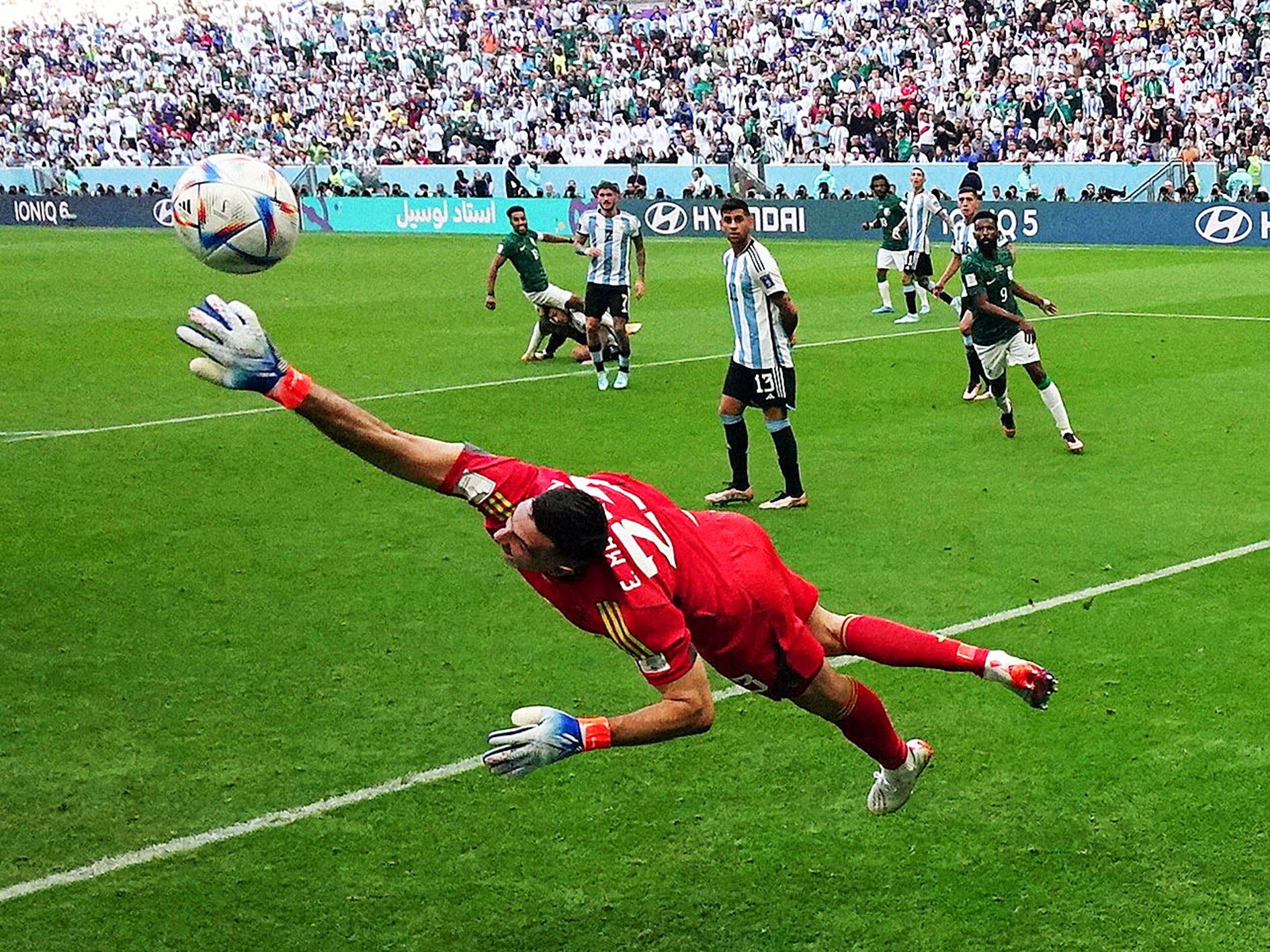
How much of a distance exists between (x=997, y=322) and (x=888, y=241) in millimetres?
10592

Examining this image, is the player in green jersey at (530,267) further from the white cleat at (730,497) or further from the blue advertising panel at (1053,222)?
the blue advertising panel at (1053,222)

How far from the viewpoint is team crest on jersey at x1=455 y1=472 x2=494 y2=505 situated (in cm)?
521

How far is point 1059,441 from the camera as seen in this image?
13.8m

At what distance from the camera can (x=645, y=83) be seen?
50.5 meters

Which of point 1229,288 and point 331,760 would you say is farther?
point 1229,288

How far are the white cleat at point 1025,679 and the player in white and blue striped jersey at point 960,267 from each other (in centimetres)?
822

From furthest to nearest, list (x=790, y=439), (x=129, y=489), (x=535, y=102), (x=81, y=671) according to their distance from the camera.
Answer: (x=535, y=102), (x=129, y=489), (x=790, y=439), (x=81, y=671)

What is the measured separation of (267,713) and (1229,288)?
2143cm

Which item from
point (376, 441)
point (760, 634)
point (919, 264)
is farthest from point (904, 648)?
point (919, 264)

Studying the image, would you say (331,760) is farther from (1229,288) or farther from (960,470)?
(1229,288)

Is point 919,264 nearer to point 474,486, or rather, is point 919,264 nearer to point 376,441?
point 474,486

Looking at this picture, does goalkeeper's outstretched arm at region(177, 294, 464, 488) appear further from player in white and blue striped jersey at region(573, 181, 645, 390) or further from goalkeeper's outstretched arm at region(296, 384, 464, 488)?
player in white and blue striped jersey at region(573, 181, 645, 390)

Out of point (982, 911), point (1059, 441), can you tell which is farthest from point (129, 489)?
point (982, 911)

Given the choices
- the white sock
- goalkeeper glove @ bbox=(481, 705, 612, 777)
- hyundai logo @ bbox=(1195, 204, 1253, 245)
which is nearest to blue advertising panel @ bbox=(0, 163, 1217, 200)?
hyundai logo @ bbox=(1195, 204, 1253, 245)
